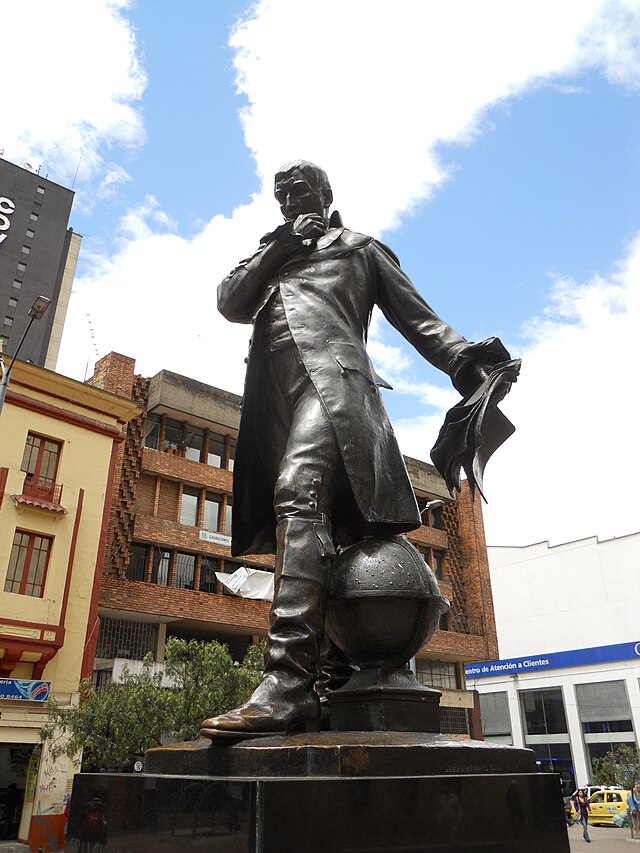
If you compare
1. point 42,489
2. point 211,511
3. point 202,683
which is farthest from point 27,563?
point 211,511

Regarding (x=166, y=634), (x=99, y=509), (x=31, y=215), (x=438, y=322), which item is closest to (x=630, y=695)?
(x=166, y=634)

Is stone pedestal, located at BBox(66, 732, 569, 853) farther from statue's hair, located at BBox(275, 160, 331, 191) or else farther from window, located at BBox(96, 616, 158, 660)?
window, located at BBox(96, 616, 158, 660)

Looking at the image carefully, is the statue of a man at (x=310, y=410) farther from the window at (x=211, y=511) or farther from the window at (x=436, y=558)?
the window at (x=436, y=558)

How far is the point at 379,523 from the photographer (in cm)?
293

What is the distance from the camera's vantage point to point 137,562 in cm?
2539

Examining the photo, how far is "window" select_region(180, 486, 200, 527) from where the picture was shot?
27.3m

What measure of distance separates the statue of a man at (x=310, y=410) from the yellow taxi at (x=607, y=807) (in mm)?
30955

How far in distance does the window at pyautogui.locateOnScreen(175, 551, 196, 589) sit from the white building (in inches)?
1010

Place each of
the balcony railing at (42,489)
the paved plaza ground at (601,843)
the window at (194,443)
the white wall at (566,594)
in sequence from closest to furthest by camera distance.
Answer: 1. the paved plaza ground at (601,843)
2. the balcony railing at (42,489)
3. the window at (194,443)
4. the white wall at (566,594)

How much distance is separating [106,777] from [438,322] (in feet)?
7.56

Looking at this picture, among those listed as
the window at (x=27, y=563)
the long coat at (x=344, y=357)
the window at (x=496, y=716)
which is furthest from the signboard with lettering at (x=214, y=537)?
the window at (x=496, y=716)

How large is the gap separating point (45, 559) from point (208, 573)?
7702 millimetres

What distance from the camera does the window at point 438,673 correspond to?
34.2 m

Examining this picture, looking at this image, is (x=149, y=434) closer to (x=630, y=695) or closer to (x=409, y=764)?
(x=409, y=764)
